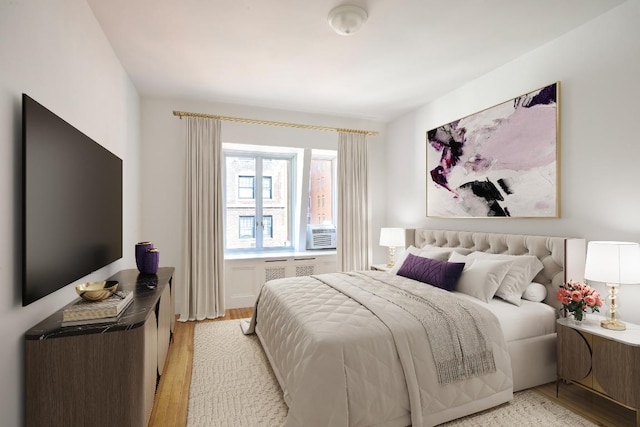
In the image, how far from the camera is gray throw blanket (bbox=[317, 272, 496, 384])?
186cm

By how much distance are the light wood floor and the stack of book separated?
2.59 ft

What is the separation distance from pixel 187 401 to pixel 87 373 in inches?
32.6

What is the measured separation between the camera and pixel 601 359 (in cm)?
189

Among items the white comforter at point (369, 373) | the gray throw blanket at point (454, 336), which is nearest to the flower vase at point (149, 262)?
the white comforter at point (369, 373)

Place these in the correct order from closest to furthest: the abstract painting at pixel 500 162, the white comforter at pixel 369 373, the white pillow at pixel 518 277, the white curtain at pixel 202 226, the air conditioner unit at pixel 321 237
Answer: the white comforter at pixel 369 373 → the white pillow at pixel 518 277 → the abstract painting at pixel 500 162 → the white curtain at pixel 202 226 → the air conditioner unit at pixel 321 237

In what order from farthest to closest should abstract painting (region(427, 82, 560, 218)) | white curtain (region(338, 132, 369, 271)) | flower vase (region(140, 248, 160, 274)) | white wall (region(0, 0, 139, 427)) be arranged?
white curtain (region(338, 132, 369, 271)) → flower vase (region(140, 248, 160, 274)) → abstract painting (region(427, 82, 560, 218)) → white wall (region(0, 0, 139, 427))

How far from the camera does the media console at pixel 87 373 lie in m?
1.44

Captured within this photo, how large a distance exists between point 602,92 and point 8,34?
11.5ft

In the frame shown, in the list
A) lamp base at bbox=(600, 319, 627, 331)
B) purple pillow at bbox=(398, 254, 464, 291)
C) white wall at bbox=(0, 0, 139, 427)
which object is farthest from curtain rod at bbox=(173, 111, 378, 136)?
lamp base at bbox=(600, 319, 627, 331)

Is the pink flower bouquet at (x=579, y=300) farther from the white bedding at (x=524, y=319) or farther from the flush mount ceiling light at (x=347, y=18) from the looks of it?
the flush mount ceiling light at (x=347, y=18)

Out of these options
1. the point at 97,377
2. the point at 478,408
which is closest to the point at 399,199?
the point at 478,408

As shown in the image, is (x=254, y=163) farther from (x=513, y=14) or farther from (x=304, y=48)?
(x=513, y=14)

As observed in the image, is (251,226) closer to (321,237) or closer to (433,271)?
(321,237)

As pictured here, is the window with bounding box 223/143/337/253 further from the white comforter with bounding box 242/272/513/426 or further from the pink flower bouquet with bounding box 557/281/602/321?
the pink flower bouquet with bounding box 557/281/602/321
